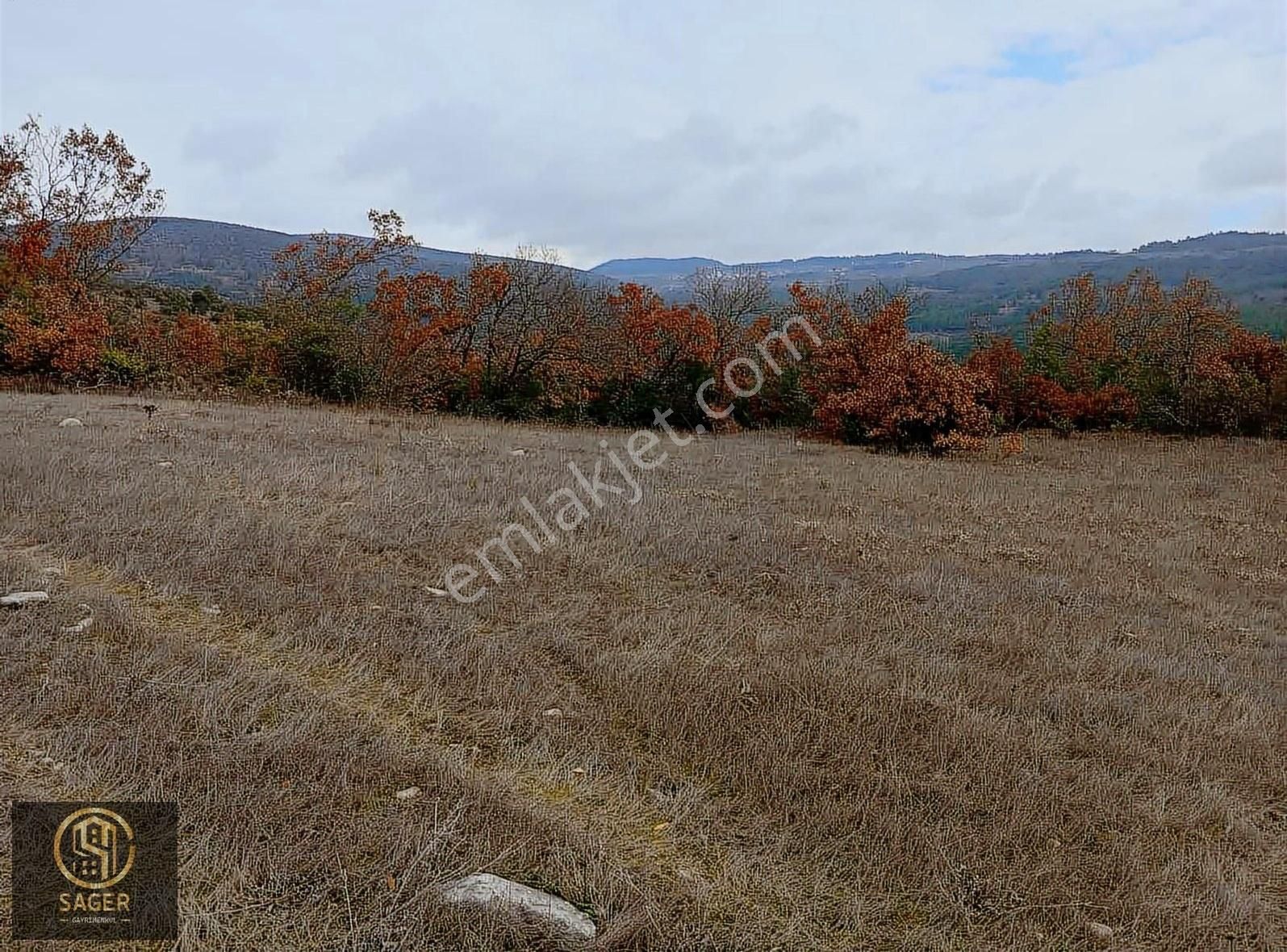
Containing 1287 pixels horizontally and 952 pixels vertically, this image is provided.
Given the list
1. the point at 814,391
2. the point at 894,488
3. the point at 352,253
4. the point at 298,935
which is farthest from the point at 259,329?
A: the point at 298,935

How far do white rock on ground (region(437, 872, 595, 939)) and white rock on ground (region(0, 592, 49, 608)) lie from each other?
11.5 feet

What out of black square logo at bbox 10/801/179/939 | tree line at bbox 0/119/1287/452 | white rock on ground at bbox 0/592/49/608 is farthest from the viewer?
tree line at bbox 0/119/1287/452

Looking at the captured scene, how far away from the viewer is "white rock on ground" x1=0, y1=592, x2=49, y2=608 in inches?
181

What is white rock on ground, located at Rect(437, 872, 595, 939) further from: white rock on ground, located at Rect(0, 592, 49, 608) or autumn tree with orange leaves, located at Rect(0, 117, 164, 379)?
autumn tree with orange leaves, located at Rect(0, 117, 164, 379)

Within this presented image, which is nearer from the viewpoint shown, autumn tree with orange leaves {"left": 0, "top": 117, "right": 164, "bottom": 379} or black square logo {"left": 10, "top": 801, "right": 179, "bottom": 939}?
black square logo {"left": 10, "top": 801, "right": 179, "bottom": 939}

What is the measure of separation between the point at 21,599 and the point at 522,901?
379 cm

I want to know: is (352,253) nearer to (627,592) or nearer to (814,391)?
(814,391)

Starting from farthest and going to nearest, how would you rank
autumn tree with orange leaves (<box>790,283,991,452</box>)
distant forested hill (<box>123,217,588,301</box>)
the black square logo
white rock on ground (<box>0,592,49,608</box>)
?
distant forested hill (<box>123,217,588,301</box>)
autumn tree with orange leaves (<box>790,283,991,452</box>)
white rock on ground (<box>0,592,49,608</box>)
the black square logo

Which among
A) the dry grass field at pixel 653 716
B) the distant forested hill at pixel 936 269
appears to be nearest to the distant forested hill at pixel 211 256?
the distant forested hill at pixel 936 269

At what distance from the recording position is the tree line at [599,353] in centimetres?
1638

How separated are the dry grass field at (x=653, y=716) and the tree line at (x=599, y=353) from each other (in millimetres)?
9126

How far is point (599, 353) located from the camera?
728 inches

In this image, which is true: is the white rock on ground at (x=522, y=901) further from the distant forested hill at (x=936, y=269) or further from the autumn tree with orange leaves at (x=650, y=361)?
the distant forested hill at (x=936, y=269)

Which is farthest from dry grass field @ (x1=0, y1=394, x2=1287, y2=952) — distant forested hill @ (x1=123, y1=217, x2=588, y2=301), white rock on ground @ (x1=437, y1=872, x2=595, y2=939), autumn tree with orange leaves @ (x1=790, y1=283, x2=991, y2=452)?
distant forested hill @ (x1=123, y1=217, x2=588, y2=301)
